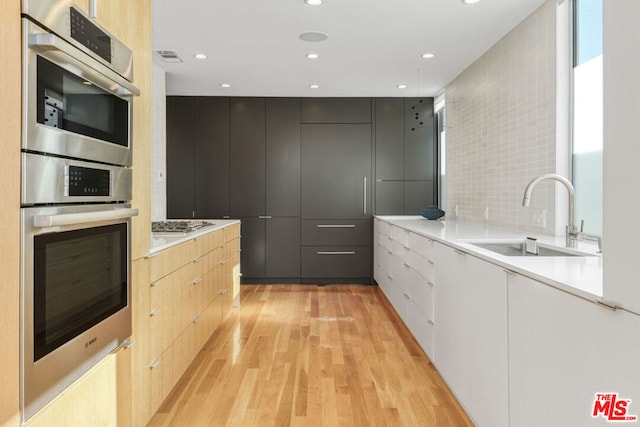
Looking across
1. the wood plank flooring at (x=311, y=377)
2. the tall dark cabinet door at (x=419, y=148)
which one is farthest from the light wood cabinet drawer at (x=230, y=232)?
the tall dark cabinet door at (x=419, y=148)

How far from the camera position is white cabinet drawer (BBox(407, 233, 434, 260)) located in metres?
2.96

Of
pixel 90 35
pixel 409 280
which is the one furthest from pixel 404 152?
pixel 90 35

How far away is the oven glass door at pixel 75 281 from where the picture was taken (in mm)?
1152

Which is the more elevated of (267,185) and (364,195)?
(267,185)

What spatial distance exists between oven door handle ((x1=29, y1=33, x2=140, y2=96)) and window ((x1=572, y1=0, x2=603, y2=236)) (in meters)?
2.60

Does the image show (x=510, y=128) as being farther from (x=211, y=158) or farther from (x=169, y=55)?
(x=211, y=158)

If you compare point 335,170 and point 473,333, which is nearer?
point 473,333

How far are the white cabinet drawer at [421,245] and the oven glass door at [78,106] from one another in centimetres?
203

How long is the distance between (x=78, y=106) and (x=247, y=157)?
461 cm

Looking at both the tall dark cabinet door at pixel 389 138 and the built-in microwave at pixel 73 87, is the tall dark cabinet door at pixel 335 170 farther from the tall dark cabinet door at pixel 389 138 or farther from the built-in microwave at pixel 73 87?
the built-in microwave at pixel 73 87

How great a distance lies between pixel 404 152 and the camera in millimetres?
5938

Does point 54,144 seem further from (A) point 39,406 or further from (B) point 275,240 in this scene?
(B) point 275,240

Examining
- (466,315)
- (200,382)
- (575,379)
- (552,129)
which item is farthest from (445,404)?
(552,129)

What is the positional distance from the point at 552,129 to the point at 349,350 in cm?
214
